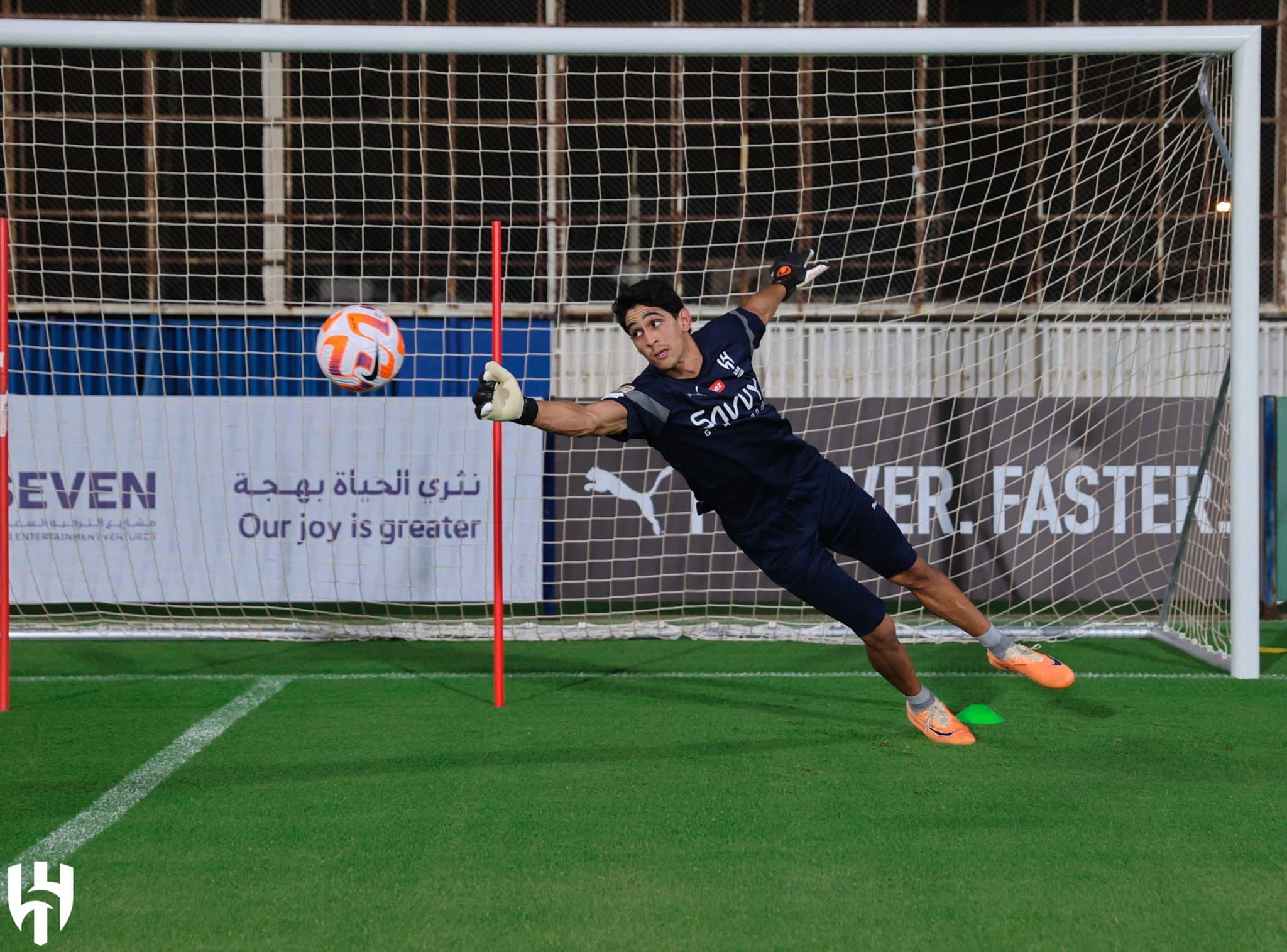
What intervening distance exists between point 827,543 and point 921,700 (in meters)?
0.74

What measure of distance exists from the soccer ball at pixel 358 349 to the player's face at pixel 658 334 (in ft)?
5.08

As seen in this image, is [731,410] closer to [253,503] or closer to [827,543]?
[827,543]

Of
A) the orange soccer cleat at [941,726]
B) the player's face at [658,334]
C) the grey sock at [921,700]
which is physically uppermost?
the player's face at [658,334]

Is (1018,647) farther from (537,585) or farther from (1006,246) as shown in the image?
(1006,246)

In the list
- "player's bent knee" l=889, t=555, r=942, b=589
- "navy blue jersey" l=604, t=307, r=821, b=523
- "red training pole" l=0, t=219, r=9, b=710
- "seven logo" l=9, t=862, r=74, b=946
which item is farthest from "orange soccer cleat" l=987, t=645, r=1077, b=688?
"red training pole" l=0, t=219, r=9, b=710

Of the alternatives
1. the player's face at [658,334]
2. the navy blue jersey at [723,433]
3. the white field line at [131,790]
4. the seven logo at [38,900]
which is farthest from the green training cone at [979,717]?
the seven logo at [38,900]

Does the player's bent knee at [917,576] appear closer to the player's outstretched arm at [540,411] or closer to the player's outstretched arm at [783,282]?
the player's outstretched arm at [783,282]

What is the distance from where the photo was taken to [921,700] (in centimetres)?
472

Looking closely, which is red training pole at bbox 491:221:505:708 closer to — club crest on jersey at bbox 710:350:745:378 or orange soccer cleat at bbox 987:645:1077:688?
club crest on jersey at bbox 710:350:745:378

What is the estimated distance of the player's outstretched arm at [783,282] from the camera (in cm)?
511

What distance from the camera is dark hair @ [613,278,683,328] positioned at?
4.43 meters

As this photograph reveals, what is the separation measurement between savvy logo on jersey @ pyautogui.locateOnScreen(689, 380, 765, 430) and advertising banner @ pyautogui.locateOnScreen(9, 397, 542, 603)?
12.5ft

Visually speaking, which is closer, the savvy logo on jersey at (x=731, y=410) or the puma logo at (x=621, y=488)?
the savvy logo on jersey at (x=731, y=410)

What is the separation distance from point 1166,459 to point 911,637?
2748 millimetres
